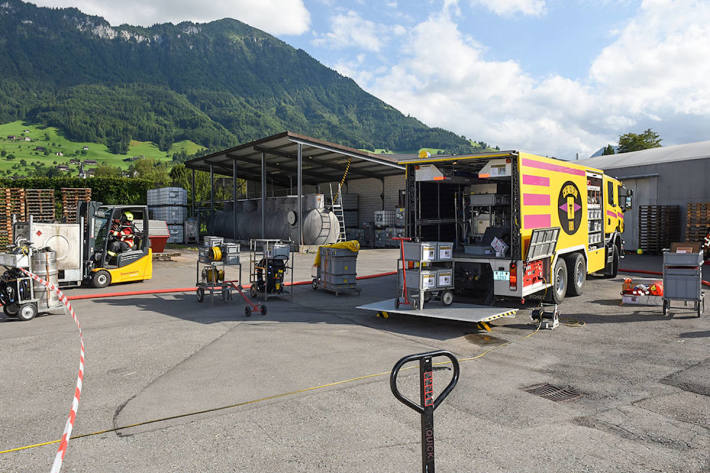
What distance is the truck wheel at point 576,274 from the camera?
11531mm

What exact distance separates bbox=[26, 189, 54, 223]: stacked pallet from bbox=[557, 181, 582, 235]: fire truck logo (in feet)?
84.4

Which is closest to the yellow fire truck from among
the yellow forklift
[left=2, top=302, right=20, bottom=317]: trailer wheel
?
[left=2, top=302, right=20, bottom=317]: trailer wheel

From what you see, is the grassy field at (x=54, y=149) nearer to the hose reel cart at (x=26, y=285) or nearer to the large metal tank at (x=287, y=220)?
the large metal tank at (x=287, y=220)

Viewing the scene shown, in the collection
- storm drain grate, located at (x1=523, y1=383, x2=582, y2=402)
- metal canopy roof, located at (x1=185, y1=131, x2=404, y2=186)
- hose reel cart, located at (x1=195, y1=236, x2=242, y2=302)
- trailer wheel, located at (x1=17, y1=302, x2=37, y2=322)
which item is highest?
metal canopy roof, located at (x1=185, y1=131, x2=404, y2=186)

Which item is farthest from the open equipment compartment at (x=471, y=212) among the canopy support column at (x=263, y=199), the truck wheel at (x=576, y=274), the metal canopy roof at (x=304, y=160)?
the canopy support column at (x=263, y=199)

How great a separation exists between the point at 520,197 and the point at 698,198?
1818 cm

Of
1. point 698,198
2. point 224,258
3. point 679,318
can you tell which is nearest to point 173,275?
point 224,258

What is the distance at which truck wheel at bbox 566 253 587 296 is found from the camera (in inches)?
454

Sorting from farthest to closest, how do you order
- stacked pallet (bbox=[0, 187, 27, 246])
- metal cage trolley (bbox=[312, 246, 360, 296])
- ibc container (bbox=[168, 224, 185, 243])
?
1. ibc container (bbox=[168, 224, 185, 243])
2. stacked pallet (bbox=[0, 187, 27, 246])
3. metal cage trolley (bbox=[312, 246, 360, 296])

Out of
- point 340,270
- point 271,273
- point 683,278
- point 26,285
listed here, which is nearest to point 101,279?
point 26,285

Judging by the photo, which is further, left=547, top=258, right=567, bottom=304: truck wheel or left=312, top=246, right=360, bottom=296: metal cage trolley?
left=312, top=246, right=360, bottom=296: metal cage trolley

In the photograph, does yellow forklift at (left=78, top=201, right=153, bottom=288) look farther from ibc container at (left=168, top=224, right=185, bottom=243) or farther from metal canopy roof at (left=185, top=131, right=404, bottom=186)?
ibc container at (left=168, top=224, right=185, bottom=243)

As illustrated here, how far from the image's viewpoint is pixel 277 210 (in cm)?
2900

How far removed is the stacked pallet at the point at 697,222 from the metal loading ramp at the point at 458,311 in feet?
55.8
